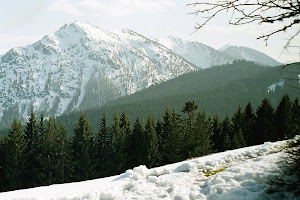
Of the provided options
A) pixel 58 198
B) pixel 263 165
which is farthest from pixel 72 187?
pixel 263 165

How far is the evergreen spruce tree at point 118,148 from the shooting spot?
125 feet

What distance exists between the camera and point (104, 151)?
134 ft

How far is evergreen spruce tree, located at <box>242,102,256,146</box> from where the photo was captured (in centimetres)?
4300

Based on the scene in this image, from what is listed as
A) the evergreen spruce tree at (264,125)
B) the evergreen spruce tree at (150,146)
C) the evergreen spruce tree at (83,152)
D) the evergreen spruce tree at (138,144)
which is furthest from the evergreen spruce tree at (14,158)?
the evergreen spruce tree at (264,125)

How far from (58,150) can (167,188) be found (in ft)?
111

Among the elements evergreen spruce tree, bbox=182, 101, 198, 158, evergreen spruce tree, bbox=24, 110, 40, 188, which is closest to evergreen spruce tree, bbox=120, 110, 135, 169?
evergreen spruce tree, bbox=182, 101, 198, 158

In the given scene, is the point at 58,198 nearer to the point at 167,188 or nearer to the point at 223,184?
the point at 167,188

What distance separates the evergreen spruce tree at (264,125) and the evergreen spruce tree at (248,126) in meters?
0.51

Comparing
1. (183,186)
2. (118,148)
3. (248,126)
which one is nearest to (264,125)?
(248,126)

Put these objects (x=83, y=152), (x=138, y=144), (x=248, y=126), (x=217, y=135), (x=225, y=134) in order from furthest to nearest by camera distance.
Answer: (x=248, y=126) → (x=225, y=134) → (x=217, y=135) → (x=138, y=144) → (x=83, y=152)

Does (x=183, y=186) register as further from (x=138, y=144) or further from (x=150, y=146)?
(x=138, y=144)

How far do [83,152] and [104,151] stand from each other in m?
3.73

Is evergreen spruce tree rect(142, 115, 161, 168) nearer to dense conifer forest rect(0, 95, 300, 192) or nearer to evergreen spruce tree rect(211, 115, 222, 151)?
dense conifer forest rect(0, 95, 300, 192)

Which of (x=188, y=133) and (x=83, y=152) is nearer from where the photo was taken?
(x=188, y=133)
